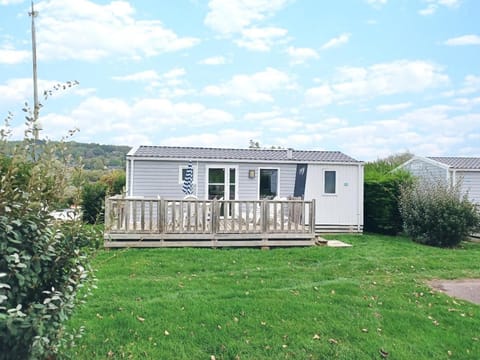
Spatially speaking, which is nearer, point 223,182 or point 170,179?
point 170,179

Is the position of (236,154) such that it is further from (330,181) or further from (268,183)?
(330,181)

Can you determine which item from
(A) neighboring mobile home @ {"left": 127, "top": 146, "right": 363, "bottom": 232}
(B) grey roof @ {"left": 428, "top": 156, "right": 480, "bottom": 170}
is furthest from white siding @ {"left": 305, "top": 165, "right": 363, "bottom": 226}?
(B) grey roof @ {"left": 428, "top": 156, "right": 480, "bottom": 170}

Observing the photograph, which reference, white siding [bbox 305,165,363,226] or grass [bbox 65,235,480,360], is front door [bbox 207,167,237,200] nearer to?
white siding [bbox 305,165,363,226]

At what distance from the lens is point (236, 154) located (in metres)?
14.5

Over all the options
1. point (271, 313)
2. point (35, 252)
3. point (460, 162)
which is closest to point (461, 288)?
point (271, 313)

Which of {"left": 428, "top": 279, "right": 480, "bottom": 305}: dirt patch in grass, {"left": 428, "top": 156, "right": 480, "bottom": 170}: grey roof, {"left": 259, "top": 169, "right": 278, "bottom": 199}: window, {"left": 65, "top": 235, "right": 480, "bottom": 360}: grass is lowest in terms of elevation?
{"left": 428, "top": 279, "right": 480, "bottom": 305}: dirt patch in grass

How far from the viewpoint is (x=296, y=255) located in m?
8.63

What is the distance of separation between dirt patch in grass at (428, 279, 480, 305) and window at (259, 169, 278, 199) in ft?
25.9

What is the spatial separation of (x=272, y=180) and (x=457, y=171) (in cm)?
711

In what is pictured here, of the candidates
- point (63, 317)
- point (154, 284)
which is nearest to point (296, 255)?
point (154, 284)

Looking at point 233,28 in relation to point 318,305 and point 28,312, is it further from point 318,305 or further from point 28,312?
point 28,312

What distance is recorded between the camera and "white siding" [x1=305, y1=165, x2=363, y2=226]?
13898 millimetres

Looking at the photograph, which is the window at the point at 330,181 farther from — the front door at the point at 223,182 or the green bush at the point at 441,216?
the front door at the point at 223,182

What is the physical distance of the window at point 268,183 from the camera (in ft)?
46.3
